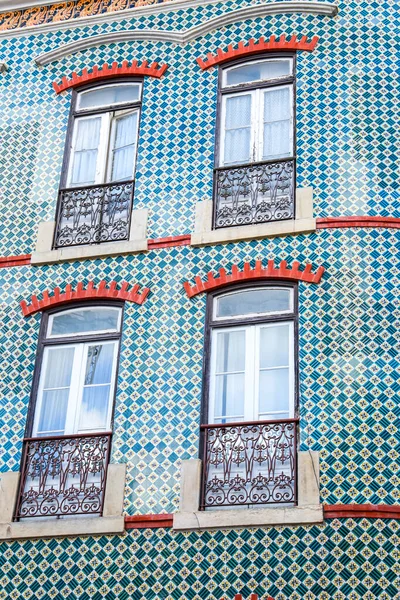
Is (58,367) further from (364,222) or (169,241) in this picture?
(364,222)

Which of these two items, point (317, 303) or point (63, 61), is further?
point (63, 61)

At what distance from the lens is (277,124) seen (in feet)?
47.0

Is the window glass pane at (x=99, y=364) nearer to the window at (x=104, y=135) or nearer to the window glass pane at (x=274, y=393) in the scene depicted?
the window glass pane at (x=274, y=393)

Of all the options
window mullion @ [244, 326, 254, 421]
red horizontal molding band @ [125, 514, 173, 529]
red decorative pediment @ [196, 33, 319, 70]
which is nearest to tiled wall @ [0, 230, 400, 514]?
red horizontal molding band @ [125, 514, 173, 529]

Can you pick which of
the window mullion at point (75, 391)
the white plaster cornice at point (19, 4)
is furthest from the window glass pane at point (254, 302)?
the white plaster cornice at point (19, 4)

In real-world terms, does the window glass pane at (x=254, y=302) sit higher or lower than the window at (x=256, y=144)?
lower

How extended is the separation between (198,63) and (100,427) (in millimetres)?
5280

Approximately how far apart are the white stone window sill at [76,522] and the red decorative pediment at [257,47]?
5.77 metres

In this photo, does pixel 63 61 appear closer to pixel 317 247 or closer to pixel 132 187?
pixel 132 187

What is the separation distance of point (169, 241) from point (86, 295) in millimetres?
1222

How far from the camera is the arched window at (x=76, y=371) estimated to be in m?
13.0

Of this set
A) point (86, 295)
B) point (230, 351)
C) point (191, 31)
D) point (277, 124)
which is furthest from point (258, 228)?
point (191, 31)

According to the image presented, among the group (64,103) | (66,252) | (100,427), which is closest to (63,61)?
(64,103)

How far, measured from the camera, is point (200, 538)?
1170 centimetres
